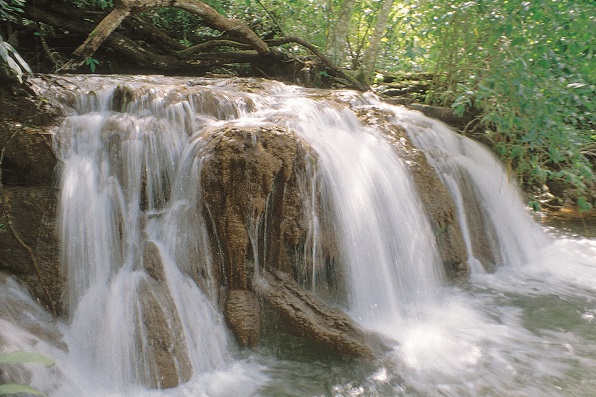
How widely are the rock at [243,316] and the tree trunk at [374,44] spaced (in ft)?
20.3

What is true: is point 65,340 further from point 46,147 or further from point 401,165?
point 401,165

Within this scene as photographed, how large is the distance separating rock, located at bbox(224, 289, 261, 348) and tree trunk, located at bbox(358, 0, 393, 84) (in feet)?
20.3

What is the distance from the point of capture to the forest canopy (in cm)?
611

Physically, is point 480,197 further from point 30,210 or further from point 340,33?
point 30,210

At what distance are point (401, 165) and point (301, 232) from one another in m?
2.03

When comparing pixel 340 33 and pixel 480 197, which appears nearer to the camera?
pixel 480 197

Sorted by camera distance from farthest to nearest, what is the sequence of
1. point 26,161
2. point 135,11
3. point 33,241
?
Result: 1. point 135,11
2. point 26,161
3. point 33,241

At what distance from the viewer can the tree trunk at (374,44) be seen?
880cm

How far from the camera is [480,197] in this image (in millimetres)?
6711

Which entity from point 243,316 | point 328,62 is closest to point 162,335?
point 243,316

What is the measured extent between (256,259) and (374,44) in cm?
609

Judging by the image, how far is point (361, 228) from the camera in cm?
493

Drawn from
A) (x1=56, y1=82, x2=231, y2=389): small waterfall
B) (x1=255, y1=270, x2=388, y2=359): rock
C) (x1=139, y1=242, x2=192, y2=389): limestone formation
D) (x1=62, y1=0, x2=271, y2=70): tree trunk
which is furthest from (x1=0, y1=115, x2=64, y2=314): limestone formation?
(x1=255, y1=270, x2=388, y2=359): rock

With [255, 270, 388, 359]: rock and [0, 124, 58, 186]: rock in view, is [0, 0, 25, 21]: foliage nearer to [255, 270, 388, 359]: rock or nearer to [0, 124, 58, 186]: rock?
[0, 124, 58, 186]: rock
